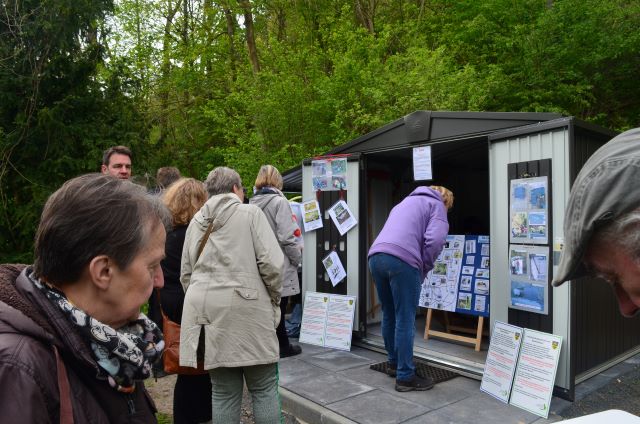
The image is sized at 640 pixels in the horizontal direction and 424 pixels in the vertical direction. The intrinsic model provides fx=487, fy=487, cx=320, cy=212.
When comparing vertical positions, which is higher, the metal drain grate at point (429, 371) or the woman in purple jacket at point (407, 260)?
the woman in purple jacket at point (407, 260)

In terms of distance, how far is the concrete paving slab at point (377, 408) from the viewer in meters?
4.12

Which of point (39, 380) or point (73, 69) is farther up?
point (73, 69)

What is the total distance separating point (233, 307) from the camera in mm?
3045

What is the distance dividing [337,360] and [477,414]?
1932 millimetres

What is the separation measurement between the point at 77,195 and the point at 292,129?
1035 cm

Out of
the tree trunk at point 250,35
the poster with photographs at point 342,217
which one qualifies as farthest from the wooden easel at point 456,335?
the tree trunk at point 250,35

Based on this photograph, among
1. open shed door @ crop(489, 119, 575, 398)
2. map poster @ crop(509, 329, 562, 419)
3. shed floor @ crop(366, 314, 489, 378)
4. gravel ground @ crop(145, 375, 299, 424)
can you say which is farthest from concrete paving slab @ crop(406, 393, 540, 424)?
gravel ground @ crop(145, 375, 299, 424)

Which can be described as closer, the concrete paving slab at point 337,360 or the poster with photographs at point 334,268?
the concrete paving slab at point 337,360

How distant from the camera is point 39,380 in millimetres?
1011

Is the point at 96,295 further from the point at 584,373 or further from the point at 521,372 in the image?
the point at 584,373

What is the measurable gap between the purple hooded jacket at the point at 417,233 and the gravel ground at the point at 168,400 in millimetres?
1823

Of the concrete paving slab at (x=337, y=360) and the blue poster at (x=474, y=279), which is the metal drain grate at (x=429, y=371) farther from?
the blue poster at (x=474, y=279)

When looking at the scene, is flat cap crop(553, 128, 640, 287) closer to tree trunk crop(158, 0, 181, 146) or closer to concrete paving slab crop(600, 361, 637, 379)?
concrete paving slab crop(600, 361, 637, 379)

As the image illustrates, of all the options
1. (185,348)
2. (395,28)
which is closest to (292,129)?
(395,28)
